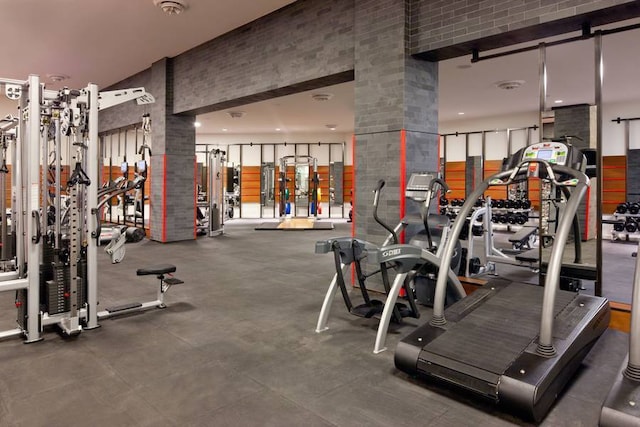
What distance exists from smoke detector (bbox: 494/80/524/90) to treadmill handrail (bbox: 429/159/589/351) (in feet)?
20.5

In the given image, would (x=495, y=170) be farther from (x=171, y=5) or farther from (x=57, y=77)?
(x=57, y=77)

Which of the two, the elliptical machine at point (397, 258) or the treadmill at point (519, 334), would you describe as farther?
the elliptical machine at point (397, 258)

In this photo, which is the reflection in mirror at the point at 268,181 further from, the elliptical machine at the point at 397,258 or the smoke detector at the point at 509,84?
the elliptical machine at the point at 397,258

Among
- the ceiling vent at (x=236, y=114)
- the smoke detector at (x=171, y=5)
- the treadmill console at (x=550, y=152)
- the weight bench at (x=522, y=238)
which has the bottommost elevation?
the weight bench at (x=522, y=238)

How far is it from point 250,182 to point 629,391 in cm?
1683

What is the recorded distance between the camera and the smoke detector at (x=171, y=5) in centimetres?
581

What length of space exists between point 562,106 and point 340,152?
27.0 feet

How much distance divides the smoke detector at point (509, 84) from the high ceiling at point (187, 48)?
0.38 feet

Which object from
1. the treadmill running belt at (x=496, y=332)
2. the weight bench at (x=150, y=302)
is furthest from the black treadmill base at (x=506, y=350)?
the weight bench at (x=150, y=302)

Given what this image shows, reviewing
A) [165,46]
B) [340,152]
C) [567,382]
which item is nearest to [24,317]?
[567,382]

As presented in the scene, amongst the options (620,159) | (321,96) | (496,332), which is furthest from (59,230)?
(620,159)

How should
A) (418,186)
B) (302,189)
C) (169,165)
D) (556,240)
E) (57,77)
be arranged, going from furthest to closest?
(302,189)
(57,77)
(169,165)
(418,186)
(556,240)

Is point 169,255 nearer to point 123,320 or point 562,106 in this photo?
point 123,320

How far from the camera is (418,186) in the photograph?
439 centimetres
